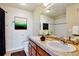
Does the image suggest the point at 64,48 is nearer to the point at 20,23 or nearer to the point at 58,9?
the point at 58,9

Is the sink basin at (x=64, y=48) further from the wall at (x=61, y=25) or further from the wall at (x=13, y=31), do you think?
the wall at (x=13, y=31)

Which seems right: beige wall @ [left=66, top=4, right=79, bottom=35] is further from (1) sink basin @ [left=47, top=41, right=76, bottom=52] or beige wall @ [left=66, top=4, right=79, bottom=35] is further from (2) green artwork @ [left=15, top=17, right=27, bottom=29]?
(2) green artwork @ [left=15, top=17, right=27, bottom=29]

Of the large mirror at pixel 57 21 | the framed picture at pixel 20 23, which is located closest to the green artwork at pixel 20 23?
the framed picture at pixel 20 23

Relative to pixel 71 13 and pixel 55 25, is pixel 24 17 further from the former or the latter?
pixel 71 13

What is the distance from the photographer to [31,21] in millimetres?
1912

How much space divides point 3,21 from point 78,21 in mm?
1431

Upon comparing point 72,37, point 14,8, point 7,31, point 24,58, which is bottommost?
point 24,58

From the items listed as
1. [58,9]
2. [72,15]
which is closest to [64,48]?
[72,15]

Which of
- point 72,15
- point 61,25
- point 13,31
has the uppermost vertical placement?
point 72,15

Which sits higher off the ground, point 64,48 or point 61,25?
point 61,25

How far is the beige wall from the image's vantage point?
4.91 ft

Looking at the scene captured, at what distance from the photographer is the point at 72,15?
5.12 feet

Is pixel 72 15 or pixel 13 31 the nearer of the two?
pixel 72 15

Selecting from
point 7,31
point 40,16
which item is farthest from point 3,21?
point 40,16
